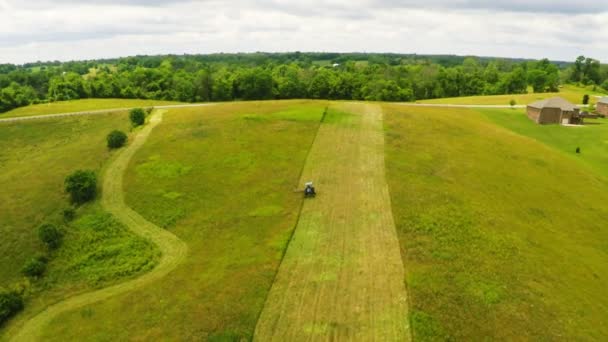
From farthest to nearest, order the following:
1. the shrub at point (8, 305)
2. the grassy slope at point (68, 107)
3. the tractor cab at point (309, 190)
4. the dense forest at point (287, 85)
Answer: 1. the dense forest at point (287, 85)
2. the grassy slope at point (68, 107)
3. the tractor cab at point (309, 190)
4. the shrub at point (8, 305)

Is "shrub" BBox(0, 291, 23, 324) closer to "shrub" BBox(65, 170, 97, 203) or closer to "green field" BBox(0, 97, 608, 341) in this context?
"green field" BBox(0, 97, 608, 341)

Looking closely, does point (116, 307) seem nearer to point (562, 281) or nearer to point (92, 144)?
point (562, 281)

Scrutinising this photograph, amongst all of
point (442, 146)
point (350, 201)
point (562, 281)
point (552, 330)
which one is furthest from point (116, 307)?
point (442, 146)

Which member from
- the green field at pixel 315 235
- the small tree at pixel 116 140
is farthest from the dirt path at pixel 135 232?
the small tree at pixel 116 140

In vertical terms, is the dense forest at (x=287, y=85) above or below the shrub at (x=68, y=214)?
above

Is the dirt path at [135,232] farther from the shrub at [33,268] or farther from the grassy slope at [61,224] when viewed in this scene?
the shrub at [33,268]

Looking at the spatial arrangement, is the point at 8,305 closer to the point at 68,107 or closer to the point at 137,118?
the point at 137,118
